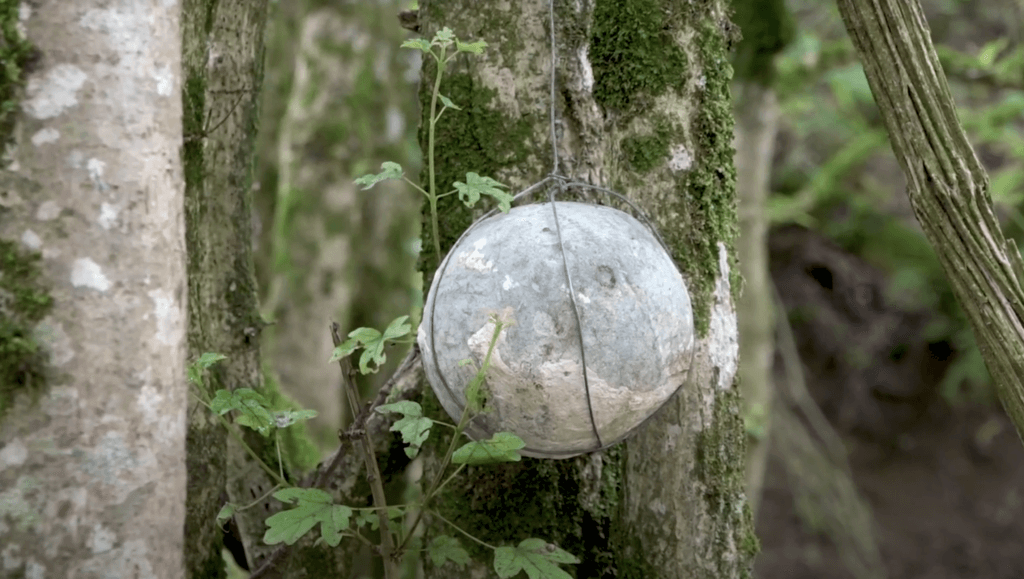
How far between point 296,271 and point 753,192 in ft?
7.88

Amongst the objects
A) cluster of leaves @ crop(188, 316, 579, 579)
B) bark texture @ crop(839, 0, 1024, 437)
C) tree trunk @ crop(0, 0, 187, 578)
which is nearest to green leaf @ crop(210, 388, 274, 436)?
cluster of leaves @ crop(188, 316, 579, 579)

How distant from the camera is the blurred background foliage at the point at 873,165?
230 inches

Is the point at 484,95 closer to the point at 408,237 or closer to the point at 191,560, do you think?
the point at 191,560

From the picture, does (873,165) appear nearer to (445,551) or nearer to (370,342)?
(445,551)

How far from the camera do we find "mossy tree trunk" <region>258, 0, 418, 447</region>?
5.46 m

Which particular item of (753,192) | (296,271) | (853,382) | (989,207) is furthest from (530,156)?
(853,382)

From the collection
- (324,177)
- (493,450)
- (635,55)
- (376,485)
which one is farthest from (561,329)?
(324,177)

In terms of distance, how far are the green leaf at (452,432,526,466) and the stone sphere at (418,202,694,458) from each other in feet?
0.14

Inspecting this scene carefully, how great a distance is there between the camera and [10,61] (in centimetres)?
173

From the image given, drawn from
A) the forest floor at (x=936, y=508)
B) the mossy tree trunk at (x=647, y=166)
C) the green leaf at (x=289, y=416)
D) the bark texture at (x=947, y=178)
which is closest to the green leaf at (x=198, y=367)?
the green leaf at (x=289, y=416)

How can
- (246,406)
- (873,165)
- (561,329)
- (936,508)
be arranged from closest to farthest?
(561,329) → (246,406) → (936,508) → (873,165)

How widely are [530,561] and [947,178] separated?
1.18 meters

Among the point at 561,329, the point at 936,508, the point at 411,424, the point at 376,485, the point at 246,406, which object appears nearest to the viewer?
the point at 561,329

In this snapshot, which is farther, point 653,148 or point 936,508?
point 936,508
